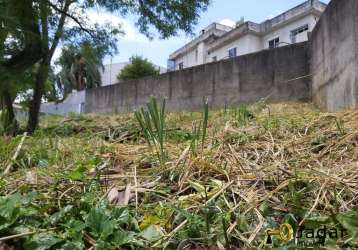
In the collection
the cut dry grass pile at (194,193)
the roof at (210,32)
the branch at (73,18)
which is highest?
the roof at (210,32)

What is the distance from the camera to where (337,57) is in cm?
352

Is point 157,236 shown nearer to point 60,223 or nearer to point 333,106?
point 60,223

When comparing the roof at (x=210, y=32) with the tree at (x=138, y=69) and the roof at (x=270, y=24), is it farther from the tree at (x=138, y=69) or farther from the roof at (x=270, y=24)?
the tree at (x=138, y=69)

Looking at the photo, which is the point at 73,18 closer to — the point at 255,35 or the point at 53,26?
the point at 53,26

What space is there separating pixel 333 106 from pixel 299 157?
2528mm

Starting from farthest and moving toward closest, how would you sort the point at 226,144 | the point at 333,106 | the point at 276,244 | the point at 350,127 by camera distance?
the point at 333,106 → the point at 350,127 → the point at 226,144 → the point at 276,244

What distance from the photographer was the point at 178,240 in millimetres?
844

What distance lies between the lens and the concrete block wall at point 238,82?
5.88 metres

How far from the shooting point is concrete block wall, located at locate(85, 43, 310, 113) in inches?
231

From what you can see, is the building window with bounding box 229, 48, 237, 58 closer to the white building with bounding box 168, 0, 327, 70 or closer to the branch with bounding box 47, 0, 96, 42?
the white building with bounding box 168, 0, 327, 70

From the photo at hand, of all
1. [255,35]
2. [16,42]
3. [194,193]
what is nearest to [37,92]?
[16,42]

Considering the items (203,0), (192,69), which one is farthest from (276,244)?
(192,69)

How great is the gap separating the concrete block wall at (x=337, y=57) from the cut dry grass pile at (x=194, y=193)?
156 cm

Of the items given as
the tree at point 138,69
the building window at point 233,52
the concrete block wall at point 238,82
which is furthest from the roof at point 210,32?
the concrete block wall at point 238,82
